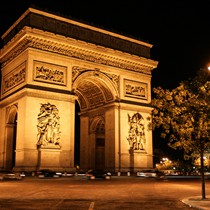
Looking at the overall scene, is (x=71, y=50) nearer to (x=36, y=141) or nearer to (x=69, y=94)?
(x=69, y=94)

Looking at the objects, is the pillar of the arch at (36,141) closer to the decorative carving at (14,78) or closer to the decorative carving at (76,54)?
the decorative carving at (14,78)

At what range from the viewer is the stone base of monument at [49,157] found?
115 feet

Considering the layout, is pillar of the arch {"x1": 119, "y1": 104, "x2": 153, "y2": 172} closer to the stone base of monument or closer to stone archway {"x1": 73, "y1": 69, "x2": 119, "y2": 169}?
stone archway {"x1": 73, "y1": 69, "x2": 119, "y2": 169}

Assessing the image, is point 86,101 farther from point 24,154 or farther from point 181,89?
point 181,89

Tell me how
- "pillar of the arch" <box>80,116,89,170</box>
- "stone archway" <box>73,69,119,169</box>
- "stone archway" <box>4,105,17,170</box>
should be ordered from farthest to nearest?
1. "pillar of the arch" <box>80,116,89,170</box>
2. "stone archway" <box>73,69,119,169</box>
3. "stone archway" <box>4,105,17,170</box>

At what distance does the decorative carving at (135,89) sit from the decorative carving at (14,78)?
12143 millimetres

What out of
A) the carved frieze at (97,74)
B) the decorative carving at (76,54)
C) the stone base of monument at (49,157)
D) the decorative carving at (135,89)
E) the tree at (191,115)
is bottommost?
the stone base of monument at (49,157)

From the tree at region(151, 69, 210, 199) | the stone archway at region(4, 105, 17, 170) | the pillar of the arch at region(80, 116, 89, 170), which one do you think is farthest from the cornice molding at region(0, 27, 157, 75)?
the tree at region(151, 69, 210, 199)

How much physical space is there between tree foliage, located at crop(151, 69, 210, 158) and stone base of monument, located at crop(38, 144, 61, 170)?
61.4 ft

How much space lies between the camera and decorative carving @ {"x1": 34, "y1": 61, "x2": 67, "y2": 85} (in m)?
36.6

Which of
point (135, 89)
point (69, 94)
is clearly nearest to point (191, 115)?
point (69, 94)

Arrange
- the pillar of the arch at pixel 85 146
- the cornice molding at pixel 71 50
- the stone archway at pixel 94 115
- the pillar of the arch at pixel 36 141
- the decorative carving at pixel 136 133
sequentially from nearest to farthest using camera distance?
1. the pillar of the arch at pixel 36 141
2. the cornice molding at pixel 71 50
3. the decorative carving at pixel 136 133
4. the stone archway at pixel 94 115
5. the pillar of the arch at pixel 85 146

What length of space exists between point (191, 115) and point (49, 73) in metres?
22.2

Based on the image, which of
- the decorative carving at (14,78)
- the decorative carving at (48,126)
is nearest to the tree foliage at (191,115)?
the decorative carving at (48,126)
